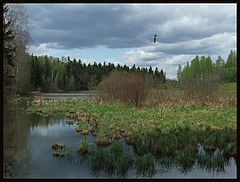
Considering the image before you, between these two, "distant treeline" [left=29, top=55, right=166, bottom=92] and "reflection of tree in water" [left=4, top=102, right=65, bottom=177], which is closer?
"reflection of tree in water" [left=4, top=102, right=65, bottom=177]

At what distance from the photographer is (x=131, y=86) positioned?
24.5 meters

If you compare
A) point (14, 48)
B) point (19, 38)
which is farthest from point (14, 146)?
point (19, 38)

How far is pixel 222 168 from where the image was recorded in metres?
9.42

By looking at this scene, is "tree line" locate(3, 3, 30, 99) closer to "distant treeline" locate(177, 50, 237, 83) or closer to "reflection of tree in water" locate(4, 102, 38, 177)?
"reflection of tree in water" locate(4, 102, 38, 177)

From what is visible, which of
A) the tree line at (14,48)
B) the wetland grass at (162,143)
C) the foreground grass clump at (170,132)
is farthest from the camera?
the tree line at (14,48)

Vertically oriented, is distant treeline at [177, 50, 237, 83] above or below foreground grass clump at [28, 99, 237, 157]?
above

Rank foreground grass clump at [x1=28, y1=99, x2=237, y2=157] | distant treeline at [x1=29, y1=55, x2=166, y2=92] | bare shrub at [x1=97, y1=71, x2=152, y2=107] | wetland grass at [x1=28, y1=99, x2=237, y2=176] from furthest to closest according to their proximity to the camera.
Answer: distant treeline at [x1=29, y1=55, x2=166, y2=92] < bare shrub at [x1=97, y1=71, x2=152, y2=107] < foreground grass clump at [x1=28, y1=99, x2=237, y2=157] < wetland grass at [x1=28, y1=99, x2=237, y2=176]

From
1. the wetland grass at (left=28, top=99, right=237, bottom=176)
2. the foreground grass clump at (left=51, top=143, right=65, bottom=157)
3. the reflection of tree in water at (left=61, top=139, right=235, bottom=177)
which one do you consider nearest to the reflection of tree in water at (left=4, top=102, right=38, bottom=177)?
the foreground grass clump at (left=51, top=143, right=65, bottom=157)

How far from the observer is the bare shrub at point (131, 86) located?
24016 millimetres

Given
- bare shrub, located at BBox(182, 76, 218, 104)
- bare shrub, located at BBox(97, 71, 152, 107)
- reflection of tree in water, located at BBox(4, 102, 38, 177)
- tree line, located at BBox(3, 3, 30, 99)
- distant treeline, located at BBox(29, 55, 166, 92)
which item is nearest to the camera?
reflection of tree in water, located at BBox(4, 102, 38, 177)

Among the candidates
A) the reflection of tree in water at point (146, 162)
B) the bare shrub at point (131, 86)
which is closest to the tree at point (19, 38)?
the bare shrub at point (131, 86)

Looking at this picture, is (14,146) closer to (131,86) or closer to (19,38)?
(131,86)

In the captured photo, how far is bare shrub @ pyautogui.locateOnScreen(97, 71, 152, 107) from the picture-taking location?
24016mm

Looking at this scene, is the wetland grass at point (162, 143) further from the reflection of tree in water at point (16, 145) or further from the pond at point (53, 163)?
the reflection of tree in water at point (16, 145)
